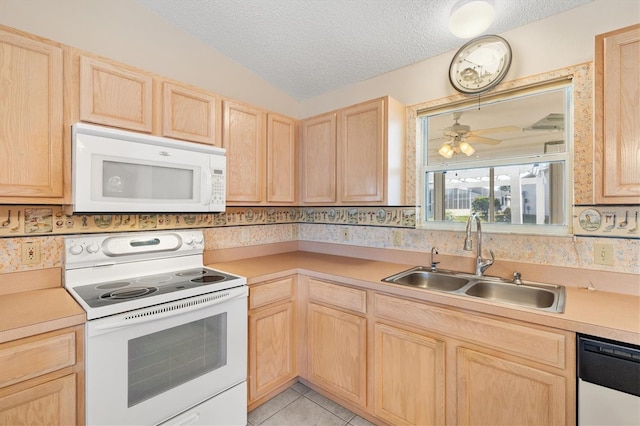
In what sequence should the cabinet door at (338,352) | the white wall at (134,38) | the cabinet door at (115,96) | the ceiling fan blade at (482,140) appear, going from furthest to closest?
the ceiling fan blade at (482,140)
the cabinet door at (338,352)
the white wall at (134,38)
the cabinet door at (115,96)

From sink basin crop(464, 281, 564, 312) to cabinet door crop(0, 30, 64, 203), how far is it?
2232mm

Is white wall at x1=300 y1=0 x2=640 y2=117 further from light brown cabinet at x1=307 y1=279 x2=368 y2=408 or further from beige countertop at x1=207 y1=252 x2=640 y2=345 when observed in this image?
light brown cabinet at x1=307 y1=279 x2=368 y2=408

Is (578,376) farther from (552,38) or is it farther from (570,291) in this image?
(552,38)

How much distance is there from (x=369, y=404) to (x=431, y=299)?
815 millimetres

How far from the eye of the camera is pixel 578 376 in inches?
45.1

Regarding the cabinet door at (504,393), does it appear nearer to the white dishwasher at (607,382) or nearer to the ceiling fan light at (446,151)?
the white dishwasher at (607,382)

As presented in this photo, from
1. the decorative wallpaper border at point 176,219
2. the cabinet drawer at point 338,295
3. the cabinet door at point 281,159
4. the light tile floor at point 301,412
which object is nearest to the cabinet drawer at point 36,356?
the decorative wallpaper border at point 176,219

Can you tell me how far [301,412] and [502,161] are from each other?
A: 210 cm

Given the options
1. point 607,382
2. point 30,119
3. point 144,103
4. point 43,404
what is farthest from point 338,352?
point 30,119

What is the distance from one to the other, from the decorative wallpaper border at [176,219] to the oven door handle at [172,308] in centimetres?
69

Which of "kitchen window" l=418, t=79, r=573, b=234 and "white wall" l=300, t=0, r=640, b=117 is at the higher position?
"white wall" l=300, t=0, r=640, b=117

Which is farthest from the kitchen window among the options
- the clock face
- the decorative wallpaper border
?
the decorative wallpaper border

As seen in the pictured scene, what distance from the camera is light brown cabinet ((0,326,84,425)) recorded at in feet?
3.52

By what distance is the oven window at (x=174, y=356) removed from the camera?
1.37 m
